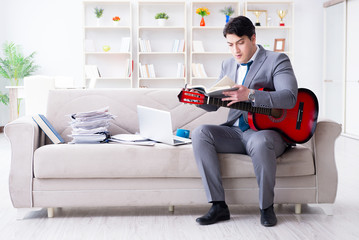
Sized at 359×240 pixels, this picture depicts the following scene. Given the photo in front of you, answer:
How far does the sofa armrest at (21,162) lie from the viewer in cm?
232

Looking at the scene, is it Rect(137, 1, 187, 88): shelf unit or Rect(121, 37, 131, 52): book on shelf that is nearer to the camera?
Rect(121, 37, 131, 52): book on shelf

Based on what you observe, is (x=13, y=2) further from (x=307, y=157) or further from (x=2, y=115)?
(x=307, y=157)

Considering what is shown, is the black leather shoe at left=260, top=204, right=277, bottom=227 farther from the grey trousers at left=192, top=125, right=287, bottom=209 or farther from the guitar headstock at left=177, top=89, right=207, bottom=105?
the guitar headstock at left=177, top=89, right=207, bottom=105

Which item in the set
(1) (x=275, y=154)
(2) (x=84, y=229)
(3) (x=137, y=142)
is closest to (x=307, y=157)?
(1) (x=275, y=154)

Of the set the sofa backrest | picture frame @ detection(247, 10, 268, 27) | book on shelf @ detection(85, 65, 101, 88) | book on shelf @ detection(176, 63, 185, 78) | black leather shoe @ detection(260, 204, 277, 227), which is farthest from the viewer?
picture frame @ detection(247, 10, 268, 27)

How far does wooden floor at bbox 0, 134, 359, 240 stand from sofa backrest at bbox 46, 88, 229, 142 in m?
0.53

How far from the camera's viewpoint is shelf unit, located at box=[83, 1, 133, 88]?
6730 mm

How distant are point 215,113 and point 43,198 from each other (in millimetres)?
1136

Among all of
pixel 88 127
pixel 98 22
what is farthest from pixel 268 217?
pixel 98 22

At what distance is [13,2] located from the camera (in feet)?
21.9

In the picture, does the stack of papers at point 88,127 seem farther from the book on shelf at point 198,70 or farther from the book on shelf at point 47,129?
the book on shelf at point 198,70

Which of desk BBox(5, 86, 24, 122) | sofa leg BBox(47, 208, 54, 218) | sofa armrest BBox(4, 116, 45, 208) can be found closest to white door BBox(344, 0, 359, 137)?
desk BBox(5, 86, 24, 122)

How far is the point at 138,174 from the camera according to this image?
91.0 inches

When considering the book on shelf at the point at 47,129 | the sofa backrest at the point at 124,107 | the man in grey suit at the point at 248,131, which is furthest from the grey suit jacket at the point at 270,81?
the book on shelf at the point at 47,129
